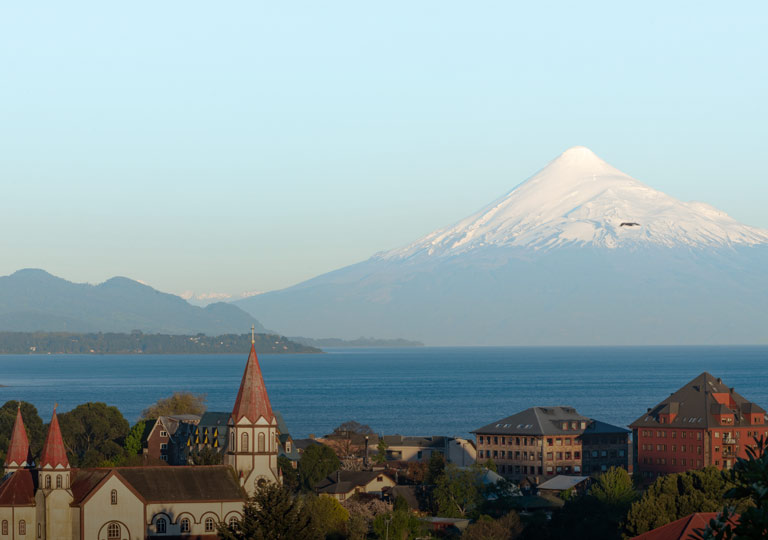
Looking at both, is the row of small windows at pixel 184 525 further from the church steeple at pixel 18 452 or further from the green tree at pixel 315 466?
the green tree at pixel 315 466

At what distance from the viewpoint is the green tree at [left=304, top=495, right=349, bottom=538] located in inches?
2550

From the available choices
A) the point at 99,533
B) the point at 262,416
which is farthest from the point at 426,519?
the point at 99,533

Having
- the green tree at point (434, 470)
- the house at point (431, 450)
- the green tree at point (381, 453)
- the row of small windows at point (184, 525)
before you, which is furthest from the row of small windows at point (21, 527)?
the house at point (431, 450)

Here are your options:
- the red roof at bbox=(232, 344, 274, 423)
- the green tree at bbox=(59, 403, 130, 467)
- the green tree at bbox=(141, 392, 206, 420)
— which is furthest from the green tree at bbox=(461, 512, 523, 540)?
the green tree at bbox=(141, 392, 206, 420)

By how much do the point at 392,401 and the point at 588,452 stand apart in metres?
95.6

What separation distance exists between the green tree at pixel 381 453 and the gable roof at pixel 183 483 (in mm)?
44903

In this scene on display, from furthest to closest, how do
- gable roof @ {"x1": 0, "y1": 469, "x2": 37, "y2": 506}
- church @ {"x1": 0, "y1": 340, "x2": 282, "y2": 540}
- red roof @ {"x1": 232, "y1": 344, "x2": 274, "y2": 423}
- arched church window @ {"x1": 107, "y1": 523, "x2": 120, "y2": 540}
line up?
red roof @ {"x1": 232, "y1": 344, "x2": 274, "y2": 423}
arched church window @ {"x1": 107, "y1": 523, "x2": 120, "y2": 540}
gable roof @ {"x1": 0, "y1": 469, "x2": 37, "y2": 506}
church @ {"x1": 0, "y1": 340, "x2": 282, "y2": 540}

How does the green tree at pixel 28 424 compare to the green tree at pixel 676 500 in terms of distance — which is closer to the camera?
the green tree at pixel 676 500

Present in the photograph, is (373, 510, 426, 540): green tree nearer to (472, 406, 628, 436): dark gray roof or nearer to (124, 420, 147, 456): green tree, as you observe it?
(124, 420, 147, 456): green tree

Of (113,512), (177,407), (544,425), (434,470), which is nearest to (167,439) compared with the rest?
(177,407)

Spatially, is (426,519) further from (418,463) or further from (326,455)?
(418,463)

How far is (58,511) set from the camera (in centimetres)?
5656

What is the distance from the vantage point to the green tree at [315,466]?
89.7 m

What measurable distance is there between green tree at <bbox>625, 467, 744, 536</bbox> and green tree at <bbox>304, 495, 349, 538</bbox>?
1470 cm
